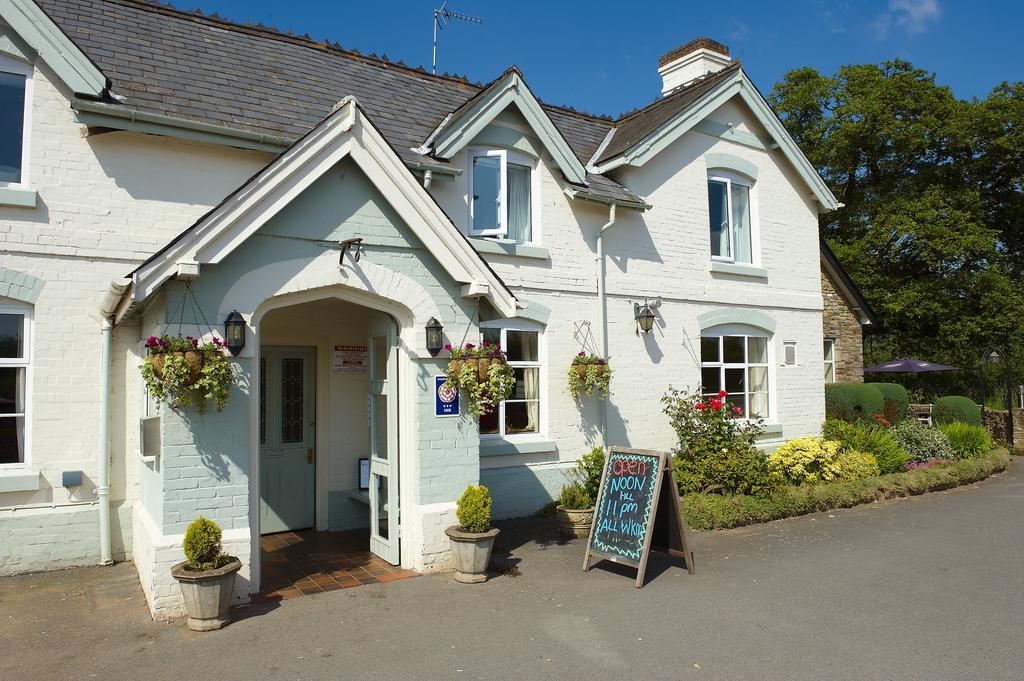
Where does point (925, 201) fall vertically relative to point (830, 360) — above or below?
above

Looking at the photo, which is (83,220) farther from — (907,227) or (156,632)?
(907,227)

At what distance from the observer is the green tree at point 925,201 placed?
26.6 metres

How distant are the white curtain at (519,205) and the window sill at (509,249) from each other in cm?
31

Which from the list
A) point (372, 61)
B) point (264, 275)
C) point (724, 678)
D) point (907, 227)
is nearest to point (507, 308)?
point (264, 275)

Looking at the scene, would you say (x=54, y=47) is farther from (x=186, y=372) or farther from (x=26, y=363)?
(x=186, y=372)

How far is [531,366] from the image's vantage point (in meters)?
11.3

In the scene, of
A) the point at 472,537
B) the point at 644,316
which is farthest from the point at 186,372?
the point at 644,316

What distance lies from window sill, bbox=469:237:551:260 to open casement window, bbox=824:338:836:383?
10598 mm

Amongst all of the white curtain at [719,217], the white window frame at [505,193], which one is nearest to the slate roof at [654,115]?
the white curtain at [719,217]

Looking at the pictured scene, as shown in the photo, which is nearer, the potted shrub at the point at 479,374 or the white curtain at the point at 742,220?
the potted shrub at the point at 479,374

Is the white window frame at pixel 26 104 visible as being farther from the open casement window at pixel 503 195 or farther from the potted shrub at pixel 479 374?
the open casement window at pixel 503 195

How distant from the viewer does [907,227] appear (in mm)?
27000

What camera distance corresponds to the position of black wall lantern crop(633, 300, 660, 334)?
12.2 m

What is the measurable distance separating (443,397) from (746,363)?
26.2 ft
